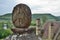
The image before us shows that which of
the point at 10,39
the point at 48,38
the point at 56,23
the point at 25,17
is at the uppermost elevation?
the point at 25,17

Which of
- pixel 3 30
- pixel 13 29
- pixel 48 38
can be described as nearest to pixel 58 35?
pixel 48 38

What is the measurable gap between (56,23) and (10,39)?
738 inches

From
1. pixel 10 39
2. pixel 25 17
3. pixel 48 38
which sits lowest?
pixel 48 38

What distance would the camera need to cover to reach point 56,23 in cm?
2008

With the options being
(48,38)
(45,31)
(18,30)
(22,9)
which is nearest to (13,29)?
(18,30)

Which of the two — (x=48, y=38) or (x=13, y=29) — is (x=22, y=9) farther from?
(x=48, y=38)

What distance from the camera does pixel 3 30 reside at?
21.0m

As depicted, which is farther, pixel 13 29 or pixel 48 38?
pixel 48 38

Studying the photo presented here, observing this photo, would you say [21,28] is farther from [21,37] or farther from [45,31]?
[45,31]

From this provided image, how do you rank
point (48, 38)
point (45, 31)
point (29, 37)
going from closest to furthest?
point (29, 37) < point (48, 38) < point (45, 31)

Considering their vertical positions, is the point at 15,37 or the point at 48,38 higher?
the point at 15,37

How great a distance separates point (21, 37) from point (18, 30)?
5cm

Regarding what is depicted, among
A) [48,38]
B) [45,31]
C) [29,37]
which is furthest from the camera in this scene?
[45,31]

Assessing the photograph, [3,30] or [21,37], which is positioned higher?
[21,37]
